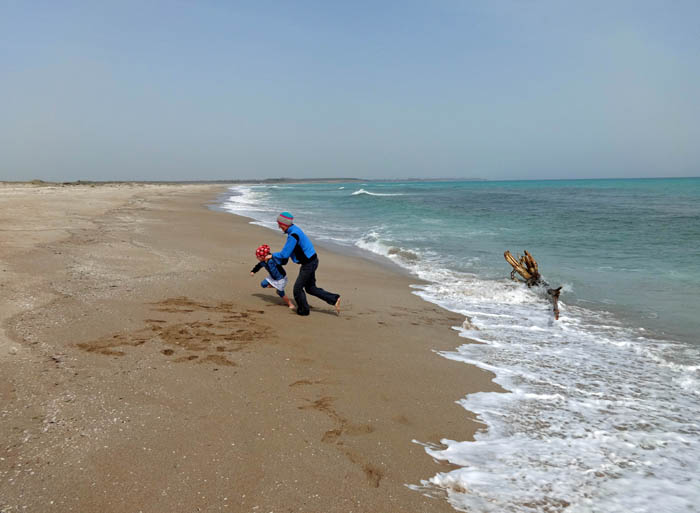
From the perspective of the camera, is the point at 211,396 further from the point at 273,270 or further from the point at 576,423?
the point at 576,423

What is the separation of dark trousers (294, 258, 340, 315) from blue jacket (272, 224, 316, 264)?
12cm

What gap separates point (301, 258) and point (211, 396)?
3.28 m

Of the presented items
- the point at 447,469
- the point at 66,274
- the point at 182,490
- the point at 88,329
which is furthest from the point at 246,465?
the point at 66,274

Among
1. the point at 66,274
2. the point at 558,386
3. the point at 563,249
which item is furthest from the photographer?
the point at 563,249

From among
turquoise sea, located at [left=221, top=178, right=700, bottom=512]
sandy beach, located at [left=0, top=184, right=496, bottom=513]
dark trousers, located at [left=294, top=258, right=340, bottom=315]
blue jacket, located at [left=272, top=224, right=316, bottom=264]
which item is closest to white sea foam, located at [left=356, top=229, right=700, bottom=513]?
turquoise sea, located at [left=221, top=178, right=700, bottom=512]

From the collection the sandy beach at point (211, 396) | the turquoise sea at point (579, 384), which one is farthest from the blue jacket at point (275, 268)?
the turquoise sea at point (579, 384)

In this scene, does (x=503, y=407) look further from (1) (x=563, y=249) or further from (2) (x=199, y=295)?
(1) (x=563, y=249)

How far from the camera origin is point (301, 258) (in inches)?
265

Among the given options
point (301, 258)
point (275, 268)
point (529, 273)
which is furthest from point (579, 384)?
point (529, 273)

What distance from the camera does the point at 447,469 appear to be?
3.06m

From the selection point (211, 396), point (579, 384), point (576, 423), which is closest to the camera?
point (211, 396)

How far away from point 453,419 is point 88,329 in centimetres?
418

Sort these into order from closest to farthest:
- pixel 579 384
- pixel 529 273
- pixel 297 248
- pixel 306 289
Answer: pixel 579 384 < pixel 297 248 < pixel 306 289 < pixel 529 273

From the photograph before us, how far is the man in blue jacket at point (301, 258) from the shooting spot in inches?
257
